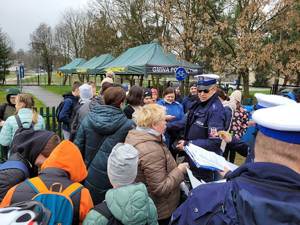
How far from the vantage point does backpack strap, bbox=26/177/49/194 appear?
197 cm

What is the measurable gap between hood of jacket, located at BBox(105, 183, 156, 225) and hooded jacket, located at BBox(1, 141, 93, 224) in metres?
0.16

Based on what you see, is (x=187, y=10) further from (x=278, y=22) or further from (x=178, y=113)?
(x=178, y=113)

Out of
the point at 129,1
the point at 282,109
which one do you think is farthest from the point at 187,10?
the point at 282,109

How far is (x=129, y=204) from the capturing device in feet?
7.01

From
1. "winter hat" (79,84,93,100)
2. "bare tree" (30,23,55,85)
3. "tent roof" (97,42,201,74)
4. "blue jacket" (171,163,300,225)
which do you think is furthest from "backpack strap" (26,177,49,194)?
"bare tree" (30,23,55,85)

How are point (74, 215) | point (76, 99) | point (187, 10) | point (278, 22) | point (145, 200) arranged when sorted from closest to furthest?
point (74, 215)
point (145, 200)
point (76, 99)
point (278, 22)
point (187, 10)

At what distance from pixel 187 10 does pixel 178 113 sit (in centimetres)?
1249

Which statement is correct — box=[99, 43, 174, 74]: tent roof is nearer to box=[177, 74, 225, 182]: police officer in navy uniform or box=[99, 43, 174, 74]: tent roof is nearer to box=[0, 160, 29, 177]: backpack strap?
box=[177, 74, 225, 182]: police officer in navy uniform

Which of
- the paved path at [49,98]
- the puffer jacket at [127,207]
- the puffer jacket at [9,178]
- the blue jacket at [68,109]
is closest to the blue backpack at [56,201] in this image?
the puffer jacket at [127,207]

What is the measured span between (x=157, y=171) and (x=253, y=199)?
1.69 meters

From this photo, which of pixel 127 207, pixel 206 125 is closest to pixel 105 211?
pixel 127 207

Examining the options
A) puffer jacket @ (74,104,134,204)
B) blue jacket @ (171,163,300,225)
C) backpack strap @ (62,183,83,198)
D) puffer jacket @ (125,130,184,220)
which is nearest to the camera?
blue jacket @ (171,163,300,225)

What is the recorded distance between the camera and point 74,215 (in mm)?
2039

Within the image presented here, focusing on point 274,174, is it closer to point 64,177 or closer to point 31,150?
point 64,177
